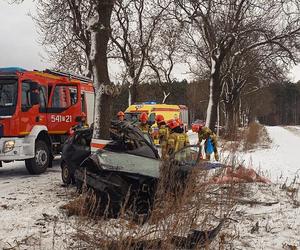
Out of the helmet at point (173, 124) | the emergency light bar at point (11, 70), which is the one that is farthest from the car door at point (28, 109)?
the helmet at point (173, 124)

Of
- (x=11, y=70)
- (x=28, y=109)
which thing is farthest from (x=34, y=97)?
(x=11, y=70)

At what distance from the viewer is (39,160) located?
11633 mm

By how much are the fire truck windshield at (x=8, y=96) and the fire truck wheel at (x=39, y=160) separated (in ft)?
4.09

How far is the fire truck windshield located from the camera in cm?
1082

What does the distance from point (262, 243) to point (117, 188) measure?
2058 mm

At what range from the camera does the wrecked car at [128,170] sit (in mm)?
6168

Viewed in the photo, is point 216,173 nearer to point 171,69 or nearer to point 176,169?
point 176,169

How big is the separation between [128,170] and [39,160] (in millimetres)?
5690

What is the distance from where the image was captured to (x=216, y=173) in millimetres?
6293

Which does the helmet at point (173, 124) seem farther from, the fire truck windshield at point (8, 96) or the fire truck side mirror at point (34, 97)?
the fire truck windshield at point (8, 96)

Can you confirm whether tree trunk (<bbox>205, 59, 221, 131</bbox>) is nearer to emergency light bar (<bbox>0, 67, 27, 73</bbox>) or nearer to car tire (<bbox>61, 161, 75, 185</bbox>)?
emergency light bar (<bbox>0, 67, 27, 73</bbox>)

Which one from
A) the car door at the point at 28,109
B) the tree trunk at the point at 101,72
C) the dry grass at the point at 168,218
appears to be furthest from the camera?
the car door at the point at 28,109

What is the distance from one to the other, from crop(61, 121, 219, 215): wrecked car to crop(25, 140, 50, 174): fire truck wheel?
4210 millimetres

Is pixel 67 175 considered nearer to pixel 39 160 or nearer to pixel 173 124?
pixel 39 160
